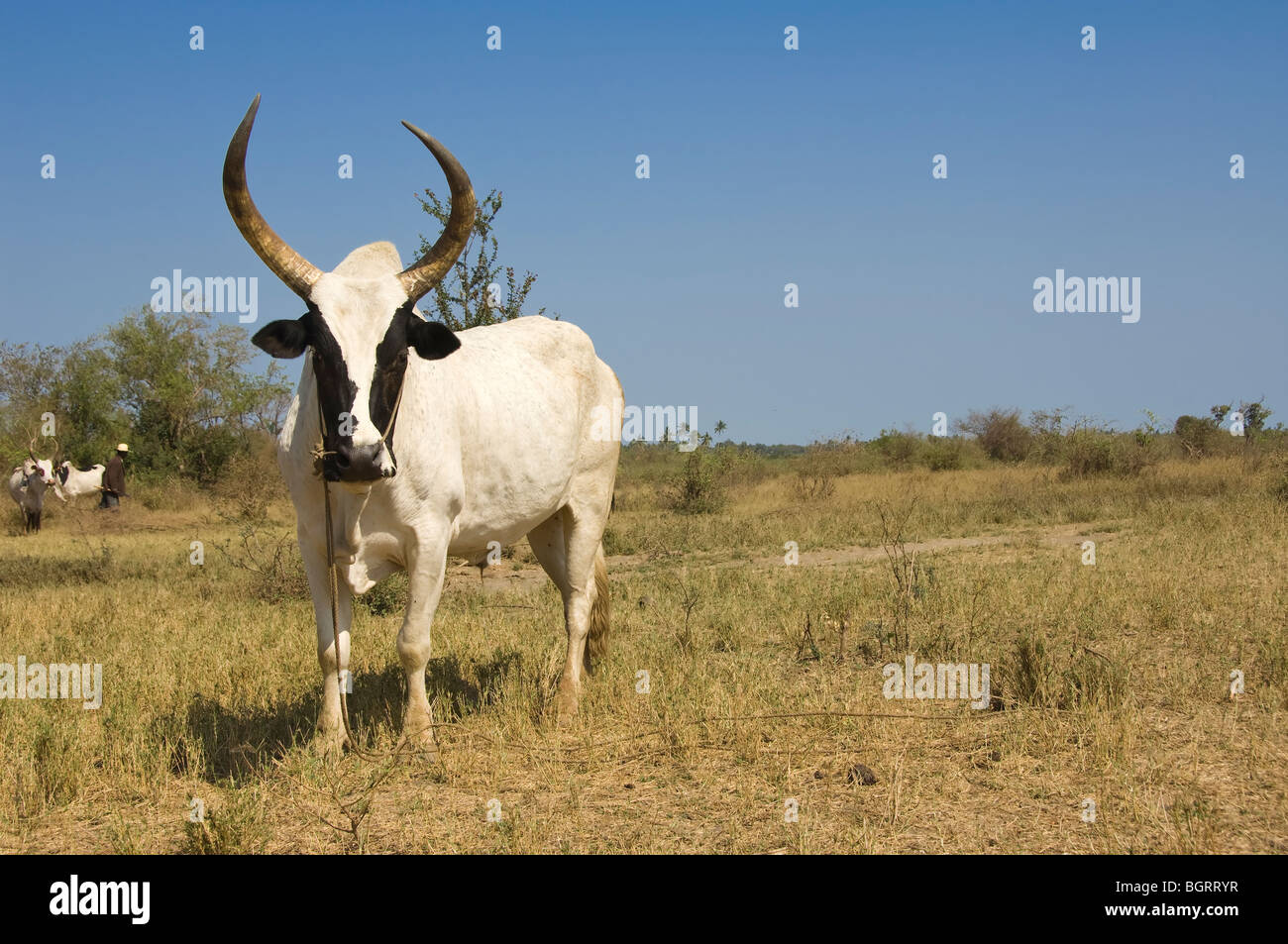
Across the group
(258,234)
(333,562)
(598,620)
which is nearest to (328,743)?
(333,562)

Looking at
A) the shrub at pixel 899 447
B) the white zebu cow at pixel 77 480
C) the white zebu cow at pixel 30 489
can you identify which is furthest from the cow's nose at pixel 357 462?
the shrub at pixel 899 447

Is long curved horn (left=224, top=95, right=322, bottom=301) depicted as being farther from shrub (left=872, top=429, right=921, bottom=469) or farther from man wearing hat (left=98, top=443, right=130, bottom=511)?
shrub (left=872, top=429, right=921, bottom=469)

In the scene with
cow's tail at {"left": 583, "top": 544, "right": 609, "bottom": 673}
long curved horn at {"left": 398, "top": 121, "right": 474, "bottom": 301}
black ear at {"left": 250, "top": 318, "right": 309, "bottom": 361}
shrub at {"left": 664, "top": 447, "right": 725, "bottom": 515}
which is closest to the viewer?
black ear at {"left": 250, "top": 318, "right": 309, "bottom": 361}

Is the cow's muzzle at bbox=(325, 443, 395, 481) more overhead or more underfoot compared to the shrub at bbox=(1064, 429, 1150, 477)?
more underfoot

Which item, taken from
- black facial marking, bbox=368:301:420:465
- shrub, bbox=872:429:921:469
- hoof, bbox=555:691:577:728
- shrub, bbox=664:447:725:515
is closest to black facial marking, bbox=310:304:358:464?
black facial marking, bbox=368:301:420:465

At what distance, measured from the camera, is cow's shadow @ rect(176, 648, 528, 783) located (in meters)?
5.00

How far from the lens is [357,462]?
4.32 meters

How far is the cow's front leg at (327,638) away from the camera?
499 centimetres

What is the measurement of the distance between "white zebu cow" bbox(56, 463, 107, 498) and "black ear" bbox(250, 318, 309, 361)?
17695 millimetres

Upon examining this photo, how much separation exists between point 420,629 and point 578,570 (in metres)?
1.64

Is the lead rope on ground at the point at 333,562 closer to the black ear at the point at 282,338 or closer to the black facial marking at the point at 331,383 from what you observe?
the black facial marking at the point at 331,383

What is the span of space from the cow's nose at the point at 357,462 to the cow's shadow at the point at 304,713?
54.6 inches

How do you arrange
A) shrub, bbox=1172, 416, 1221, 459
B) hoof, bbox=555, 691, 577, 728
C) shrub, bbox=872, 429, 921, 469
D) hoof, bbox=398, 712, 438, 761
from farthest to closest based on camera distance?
shrub, bbox=872, 429, 921, 469 → shrub, bbox=1172, 416, 1221, 459 → hoof, bbox=555, 691, 577, 728 → hoof, bbox=398, 712, 438, 761

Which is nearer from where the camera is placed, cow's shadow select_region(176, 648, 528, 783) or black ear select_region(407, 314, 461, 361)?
black ear select_region(407, 314, 461, 361)
